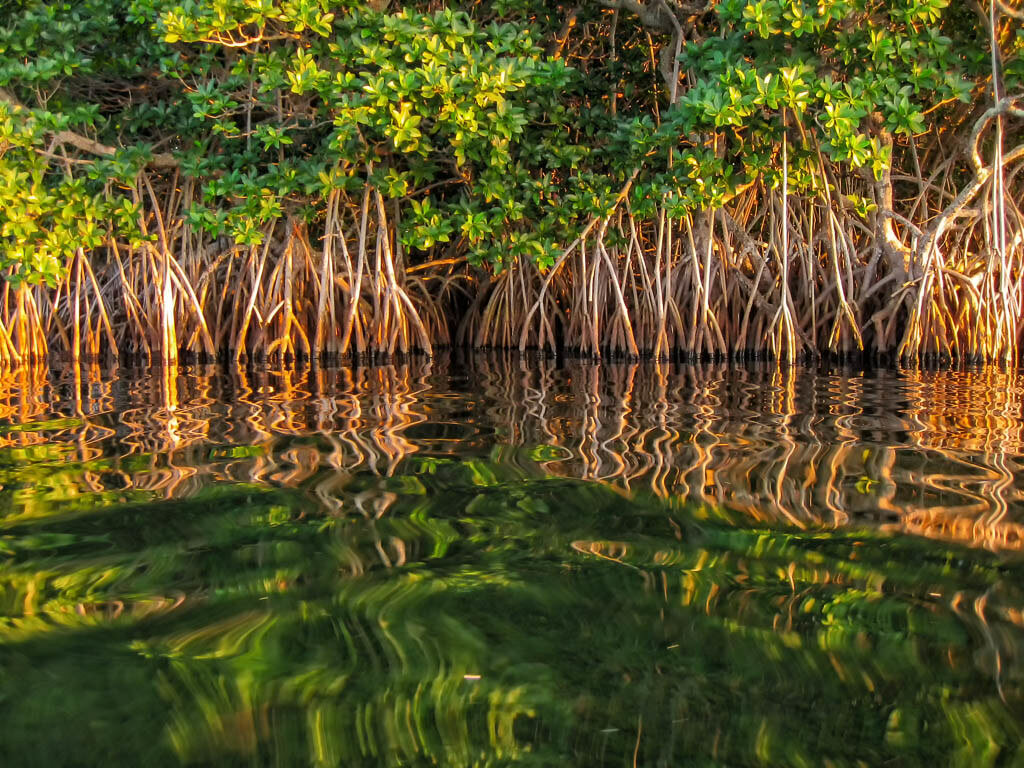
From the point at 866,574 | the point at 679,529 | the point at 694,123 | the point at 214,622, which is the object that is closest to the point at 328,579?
the point at 214,622

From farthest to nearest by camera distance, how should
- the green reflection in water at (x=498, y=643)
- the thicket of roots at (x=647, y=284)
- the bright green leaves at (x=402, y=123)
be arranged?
the thicket of roots at (x=647, y=284), the bright green leaves at (x=402, y=123), the green reflection in water at (x=498, y=643)

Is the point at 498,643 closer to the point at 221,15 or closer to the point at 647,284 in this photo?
the point at 221,15

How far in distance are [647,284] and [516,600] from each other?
19.8 ft

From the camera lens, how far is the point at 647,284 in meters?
7.38

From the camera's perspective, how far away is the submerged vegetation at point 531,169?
5918mm

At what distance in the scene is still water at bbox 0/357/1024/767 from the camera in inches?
43.0

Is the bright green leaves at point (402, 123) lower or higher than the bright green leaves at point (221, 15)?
lower

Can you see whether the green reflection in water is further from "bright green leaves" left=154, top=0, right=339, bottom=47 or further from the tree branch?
the tree branch

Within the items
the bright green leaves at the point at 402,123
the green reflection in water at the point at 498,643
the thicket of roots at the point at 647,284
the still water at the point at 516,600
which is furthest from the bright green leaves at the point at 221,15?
the green reflection in water at the point at 498,643

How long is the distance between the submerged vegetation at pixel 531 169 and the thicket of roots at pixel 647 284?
3cm

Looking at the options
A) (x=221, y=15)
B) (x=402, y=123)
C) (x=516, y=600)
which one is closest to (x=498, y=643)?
(x=516, y=600)

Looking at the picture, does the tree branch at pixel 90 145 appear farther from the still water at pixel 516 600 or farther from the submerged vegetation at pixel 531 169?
the still water at pixel 516 600

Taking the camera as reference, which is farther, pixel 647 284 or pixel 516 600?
pixel 647 284

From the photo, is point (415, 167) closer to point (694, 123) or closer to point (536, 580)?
point (694, 123)
